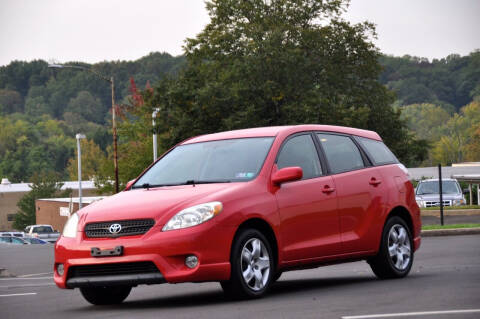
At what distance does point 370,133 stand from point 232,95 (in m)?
36.2

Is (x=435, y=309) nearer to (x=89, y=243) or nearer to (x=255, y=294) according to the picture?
(x=255, y=294)

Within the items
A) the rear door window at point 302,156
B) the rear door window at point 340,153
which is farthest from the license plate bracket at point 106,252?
the rear door window at point 340,153

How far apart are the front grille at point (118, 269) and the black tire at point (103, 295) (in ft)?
2.53

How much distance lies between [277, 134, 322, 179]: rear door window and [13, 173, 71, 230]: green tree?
4475 inches

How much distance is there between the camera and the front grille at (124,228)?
9.95 m

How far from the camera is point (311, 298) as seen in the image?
1024cm

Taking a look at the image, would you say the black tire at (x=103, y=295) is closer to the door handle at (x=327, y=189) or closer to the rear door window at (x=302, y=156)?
the rear door window at (x=302, y=156)

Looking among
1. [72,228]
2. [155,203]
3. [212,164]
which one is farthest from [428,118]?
[155,203]

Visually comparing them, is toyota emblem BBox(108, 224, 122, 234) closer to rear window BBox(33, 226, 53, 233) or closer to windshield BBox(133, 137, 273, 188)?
windshield BBox(133, 137, 273, 188)

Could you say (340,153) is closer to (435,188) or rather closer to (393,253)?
(393,253)

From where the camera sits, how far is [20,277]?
1886 cm

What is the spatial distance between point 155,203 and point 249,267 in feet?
3.73

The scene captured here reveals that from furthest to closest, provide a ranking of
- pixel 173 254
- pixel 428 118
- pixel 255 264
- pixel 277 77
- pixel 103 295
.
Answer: pixel 428 118
pixel 277 77
pixel 103 295
pixel 255 264
pixel 173 254

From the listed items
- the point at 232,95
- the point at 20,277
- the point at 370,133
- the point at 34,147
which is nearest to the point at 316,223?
the point at 370,133
